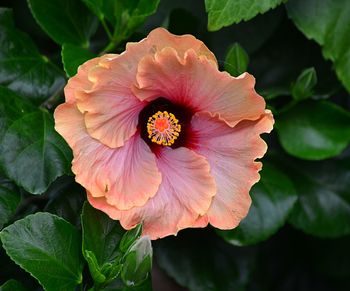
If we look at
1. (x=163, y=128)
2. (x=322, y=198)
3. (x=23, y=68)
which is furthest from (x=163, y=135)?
(x=322, y=198)

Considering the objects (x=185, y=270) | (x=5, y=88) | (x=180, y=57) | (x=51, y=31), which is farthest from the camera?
(x=185, y=270)

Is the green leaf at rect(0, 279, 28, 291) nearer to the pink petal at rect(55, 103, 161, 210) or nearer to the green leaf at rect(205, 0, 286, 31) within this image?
the pink petal at rect(55, 103, 161, 210)

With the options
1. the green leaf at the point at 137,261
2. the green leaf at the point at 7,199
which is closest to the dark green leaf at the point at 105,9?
the green leaf at the point at 7,199

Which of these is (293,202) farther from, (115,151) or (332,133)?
(115,151)

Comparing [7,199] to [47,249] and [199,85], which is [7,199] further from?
[199,85]

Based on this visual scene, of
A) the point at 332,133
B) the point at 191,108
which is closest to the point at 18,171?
the point at 191,108
